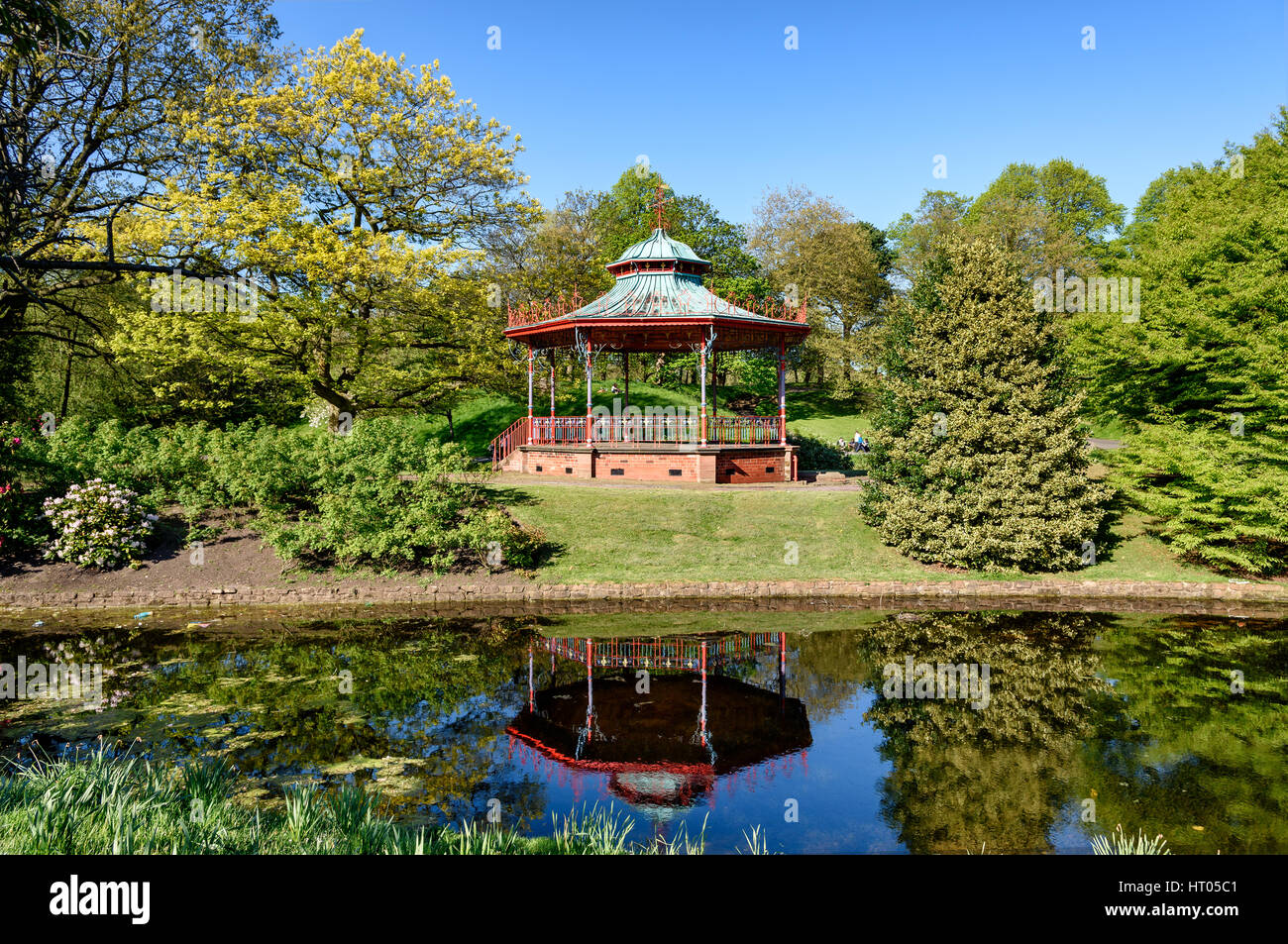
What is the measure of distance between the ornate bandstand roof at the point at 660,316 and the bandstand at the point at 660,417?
1.4 inches

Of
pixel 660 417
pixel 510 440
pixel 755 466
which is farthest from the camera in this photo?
pixel 510 440

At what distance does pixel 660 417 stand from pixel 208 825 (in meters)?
19.0

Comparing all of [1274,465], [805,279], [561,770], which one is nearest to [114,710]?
[561,770]

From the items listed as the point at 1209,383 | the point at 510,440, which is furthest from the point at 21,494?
the point at 1209,383

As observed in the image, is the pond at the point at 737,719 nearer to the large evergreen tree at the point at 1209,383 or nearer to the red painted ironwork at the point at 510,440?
the large evergreen tree at the point at 1209,383

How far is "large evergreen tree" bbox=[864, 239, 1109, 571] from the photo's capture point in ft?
55.5

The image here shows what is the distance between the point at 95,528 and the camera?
15617mm

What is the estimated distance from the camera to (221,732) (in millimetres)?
8086

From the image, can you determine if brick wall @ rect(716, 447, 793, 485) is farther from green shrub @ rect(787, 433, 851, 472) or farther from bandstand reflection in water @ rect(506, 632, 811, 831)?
bandstand reflection in water @ rect(506, 632, 811, 831)

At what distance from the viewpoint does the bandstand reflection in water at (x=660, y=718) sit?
7320 mm

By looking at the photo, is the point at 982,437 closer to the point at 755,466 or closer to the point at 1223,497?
the point at 1223,497

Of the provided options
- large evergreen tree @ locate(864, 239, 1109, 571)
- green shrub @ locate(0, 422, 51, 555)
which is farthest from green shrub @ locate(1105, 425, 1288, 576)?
green shrub @ locate(0, 422, 51, 555)

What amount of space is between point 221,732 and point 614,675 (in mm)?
4982
